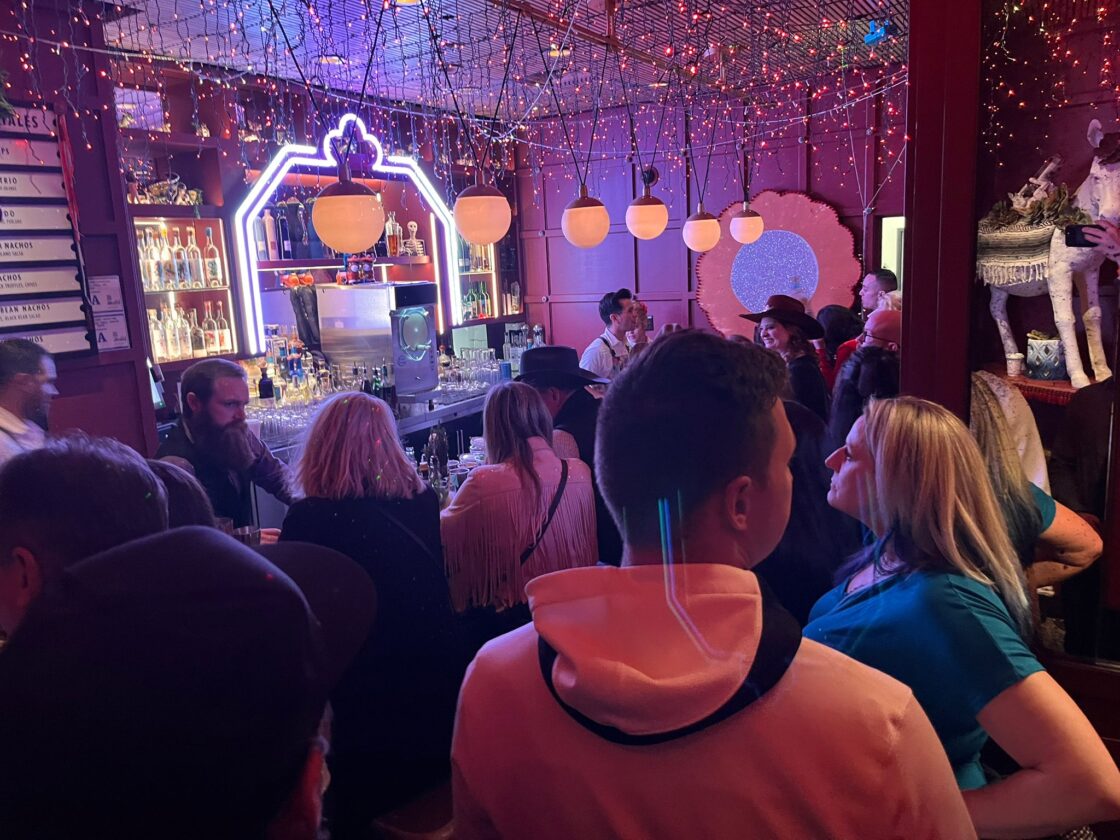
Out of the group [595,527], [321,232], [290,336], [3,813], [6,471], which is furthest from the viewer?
[290,336]

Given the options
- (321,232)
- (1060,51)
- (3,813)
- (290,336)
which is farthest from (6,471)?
(290,336)

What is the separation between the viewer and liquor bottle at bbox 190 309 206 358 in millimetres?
5617

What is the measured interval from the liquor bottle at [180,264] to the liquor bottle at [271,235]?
786mm

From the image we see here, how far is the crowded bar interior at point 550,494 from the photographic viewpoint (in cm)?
84

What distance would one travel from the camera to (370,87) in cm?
693

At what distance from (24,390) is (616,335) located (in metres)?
4.07

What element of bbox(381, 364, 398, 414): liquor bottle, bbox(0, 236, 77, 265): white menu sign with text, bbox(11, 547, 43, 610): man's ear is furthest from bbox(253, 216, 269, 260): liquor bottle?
bbox(11, 547, 43, 610): man's ear

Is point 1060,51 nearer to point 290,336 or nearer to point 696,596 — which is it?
point 696,596

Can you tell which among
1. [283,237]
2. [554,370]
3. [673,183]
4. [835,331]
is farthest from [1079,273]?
[673,183]

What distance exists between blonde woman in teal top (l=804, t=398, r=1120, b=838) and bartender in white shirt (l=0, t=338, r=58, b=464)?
3.07 metres

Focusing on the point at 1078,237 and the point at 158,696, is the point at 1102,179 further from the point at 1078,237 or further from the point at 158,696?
the point at 158,696

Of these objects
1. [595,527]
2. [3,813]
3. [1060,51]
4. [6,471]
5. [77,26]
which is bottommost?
[595,527]

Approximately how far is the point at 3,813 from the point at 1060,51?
8.91ft

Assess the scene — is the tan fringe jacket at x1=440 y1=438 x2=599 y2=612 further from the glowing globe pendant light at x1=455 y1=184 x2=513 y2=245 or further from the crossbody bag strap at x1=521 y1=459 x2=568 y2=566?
the glowing globe pendant light at x1=455 y1=184 x2=513 y2=245
